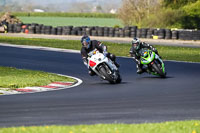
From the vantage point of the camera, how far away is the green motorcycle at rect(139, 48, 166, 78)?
70.7ft

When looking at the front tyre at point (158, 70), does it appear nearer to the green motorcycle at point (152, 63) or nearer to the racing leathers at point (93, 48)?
the green motorcycle at point (152, 63)

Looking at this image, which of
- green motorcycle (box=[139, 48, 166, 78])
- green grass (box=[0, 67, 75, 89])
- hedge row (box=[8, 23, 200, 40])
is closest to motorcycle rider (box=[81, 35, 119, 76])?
green grass (box=[0, 67, 75, 89])

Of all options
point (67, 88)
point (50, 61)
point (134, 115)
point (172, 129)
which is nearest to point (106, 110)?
point (134, 115)

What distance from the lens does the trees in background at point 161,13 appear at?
189ft

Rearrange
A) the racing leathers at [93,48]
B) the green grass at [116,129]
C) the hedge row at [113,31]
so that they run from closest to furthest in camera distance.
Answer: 1. the green grass at [116,129]
2. the racing leathers at [93,48]
3. the hedge row at [113,31]

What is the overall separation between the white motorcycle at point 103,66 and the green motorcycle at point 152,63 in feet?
6.71

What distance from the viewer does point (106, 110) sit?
13672mm

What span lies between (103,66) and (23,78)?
286cm

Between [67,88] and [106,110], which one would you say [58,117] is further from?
[67,88]

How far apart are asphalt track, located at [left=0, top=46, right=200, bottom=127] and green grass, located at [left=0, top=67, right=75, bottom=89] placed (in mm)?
1118

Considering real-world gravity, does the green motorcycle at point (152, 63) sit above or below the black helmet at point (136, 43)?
below

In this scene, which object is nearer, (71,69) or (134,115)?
(134,115)

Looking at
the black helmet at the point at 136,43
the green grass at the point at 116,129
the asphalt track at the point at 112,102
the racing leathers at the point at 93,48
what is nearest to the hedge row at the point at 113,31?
the asphalt track at the point at 112,102

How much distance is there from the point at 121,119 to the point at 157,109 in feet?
5.82
